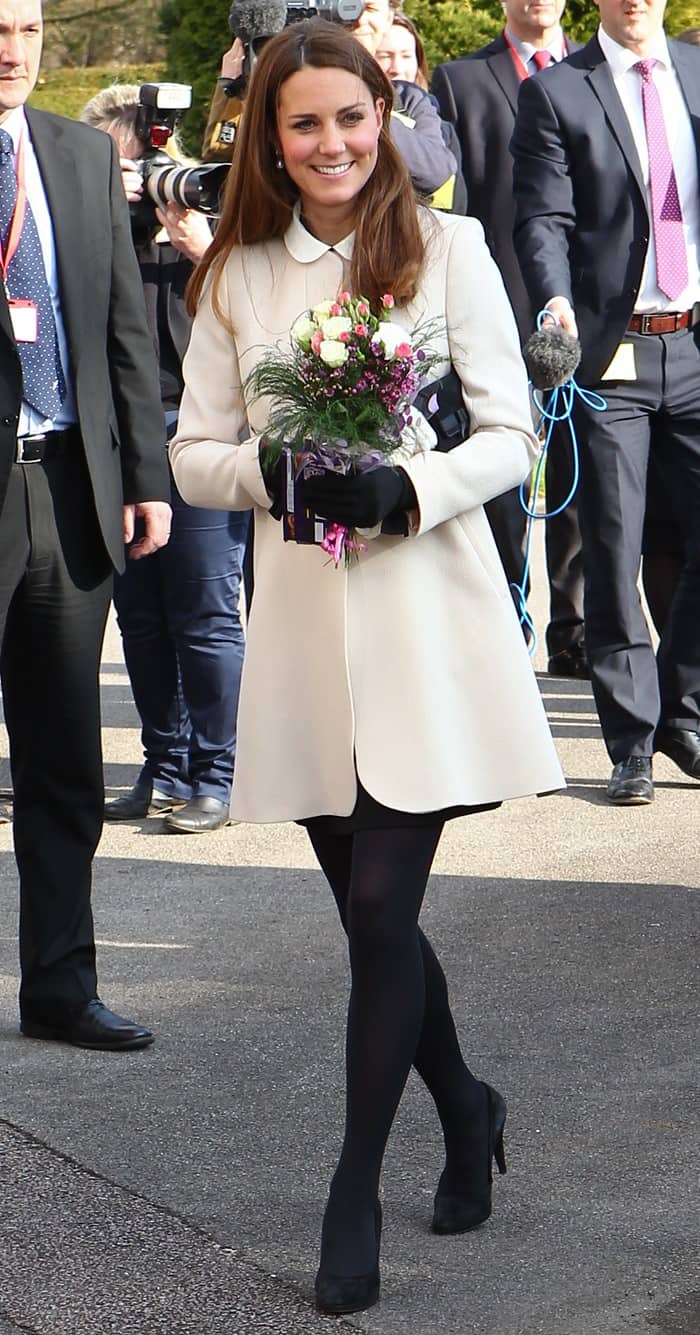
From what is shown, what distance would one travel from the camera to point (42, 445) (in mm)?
4344

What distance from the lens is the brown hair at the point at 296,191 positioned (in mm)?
3354

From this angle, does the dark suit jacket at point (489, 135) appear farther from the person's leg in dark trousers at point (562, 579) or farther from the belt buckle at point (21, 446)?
the belt buckle at point (21, 446)

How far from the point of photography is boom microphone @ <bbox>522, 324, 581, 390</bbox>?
20.0ft

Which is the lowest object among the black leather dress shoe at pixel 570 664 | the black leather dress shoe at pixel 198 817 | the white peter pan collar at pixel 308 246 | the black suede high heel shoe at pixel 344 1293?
the black leather dress shoe at pixel 570 664

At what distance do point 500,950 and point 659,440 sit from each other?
90.9 inches

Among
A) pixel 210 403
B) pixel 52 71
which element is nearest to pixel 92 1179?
pixel 210 403

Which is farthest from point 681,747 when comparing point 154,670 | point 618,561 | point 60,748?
point 60,748

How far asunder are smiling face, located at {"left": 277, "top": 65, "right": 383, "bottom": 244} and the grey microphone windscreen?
270cm

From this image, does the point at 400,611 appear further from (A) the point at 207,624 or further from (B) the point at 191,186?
(A) the point at 207,624

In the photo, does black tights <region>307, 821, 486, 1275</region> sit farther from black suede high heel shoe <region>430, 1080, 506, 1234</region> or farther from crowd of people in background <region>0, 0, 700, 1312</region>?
black suede high heel shoe <region>430, 1080, 506, 1234</region>

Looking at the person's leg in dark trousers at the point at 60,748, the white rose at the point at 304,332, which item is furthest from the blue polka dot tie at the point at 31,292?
the white rose at the point at 304,332

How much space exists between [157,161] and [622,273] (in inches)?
63.1

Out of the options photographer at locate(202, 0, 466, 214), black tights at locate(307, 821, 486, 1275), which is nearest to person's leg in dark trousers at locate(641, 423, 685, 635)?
photographer at locate(202, 0, 466, 214)

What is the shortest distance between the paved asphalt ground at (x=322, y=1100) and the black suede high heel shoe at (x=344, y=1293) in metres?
0.03
